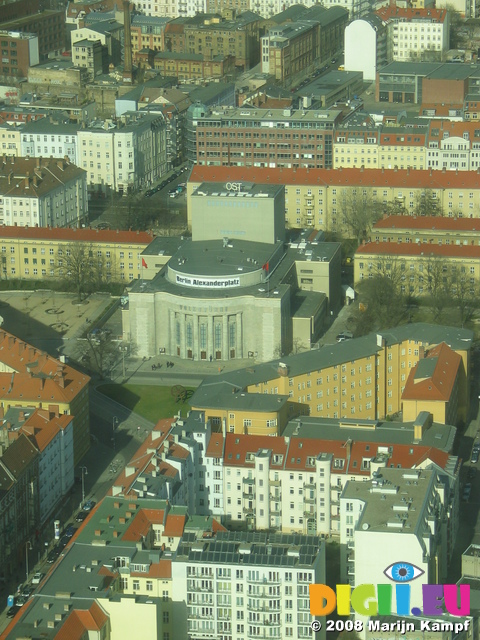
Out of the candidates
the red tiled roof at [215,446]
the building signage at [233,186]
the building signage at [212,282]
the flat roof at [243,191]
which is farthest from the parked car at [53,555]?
the building signage at [233,186]

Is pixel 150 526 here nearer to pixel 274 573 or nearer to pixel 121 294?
pixel 274 573

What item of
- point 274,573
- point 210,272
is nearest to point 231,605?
point 274,573

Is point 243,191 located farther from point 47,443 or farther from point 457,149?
point 47,443

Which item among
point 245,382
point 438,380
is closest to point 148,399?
point 245,382

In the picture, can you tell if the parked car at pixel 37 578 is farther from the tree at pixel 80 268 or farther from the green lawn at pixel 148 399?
the tree at pixel 80 268

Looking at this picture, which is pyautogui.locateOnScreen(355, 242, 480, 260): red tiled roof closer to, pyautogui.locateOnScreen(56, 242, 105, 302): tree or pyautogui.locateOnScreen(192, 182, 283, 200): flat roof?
pyautogui.locateOnScreen(192, 182, 283, 200): flat roof
